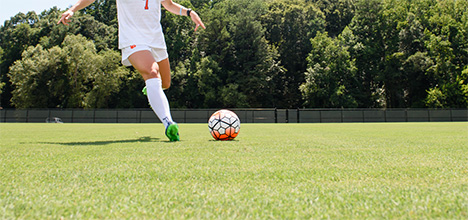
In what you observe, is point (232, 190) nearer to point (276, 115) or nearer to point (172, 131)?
point (172, 131)

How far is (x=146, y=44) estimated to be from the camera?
15.8 ft

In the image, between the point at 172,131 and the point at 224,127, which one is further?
the point at 224,127

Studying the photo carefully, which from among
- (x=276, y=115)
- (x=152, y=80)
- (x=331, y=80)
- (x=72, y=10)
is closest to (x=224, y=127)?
(x=152, y=80)

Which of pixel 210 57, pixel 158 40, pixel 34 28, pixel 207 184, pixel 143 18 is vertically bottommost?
pixel 207 184

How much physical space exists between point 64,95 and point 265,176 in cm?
4506

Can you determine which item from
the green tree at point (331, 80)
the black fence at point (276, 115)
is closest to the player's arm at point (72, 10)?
the black fence at point (276, 115)

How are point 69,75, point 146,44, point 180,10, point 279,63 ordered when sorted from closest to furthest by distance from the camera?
point 146,44 → point 180,10 → point 69,75 → point 279,63

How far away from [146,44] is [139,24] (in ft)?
1.10

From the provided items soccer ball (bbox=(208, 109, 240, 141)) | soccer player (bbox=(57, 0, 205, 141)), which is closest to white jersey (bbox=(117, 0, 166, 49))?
soccer player (bbox=(57, 0, 205, 141))

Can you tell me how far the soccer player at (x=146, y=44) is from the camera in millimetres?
4680

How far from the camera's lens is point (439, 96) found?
120 feet

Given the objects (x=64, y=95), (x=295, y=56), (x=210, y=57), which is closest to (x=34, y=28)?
(x=64, y=95)

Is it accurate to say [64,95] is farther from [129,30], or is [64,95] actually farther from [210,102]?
[129,30]

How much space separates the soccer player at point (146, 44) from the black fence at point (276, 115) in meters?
31.0
